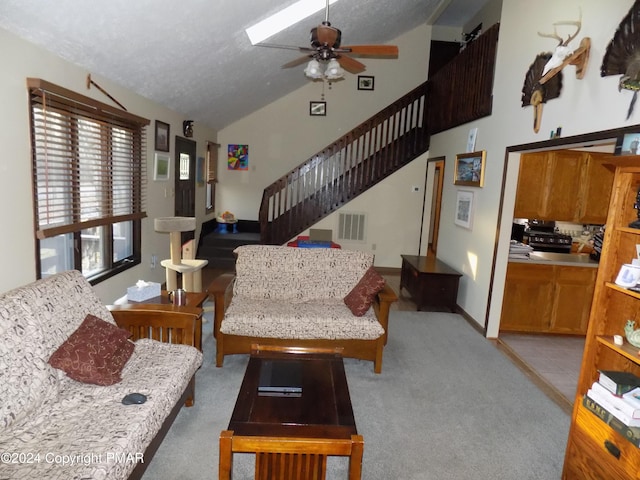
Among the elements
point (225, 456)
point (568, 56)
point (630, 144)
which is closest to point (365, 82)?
point (568, 56)

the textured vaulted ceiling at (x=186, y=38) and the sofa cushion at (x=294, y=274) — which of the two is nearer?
the textured vaulted ceiling at (x=186, y=38)

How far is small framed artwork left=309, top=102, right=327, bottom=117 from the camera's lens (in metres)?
7.71

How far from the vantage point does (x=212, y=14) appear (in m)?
3.22

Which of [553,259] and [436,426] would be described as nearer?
[436,426]

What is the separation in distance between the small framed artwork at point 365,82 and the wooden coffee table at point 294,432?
21.5 ft

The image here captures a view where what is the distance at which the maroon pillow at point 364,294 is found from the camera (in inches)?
129

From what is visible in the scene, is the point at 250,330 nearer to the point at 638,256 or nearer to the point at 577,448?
the point at 577,448

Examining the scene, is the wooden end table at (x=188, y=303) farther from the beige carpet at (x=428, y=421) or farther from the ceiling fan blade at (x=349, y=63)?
the ceiling fan blade at (x=349, y=63)

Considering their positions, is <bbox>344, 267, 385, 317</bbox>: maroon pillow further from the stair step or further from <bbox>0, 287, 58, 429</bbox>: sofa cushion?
the stair step

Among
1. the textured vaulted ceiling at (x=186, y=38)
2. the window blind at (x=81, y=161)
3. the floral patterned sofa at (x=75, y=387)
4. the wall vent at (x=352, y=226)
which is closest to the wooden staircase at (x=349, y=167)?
the wall vent at (x=352, y=226)

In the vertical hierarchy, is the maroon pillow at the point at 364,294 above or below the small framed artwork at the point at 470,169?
below

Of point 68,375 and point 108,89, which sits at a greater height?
point 108,89

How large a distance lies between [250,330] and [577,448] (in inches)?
86.7

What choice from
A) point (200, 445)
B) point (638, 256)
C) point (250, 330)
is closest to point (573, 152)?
point (638, 256)
